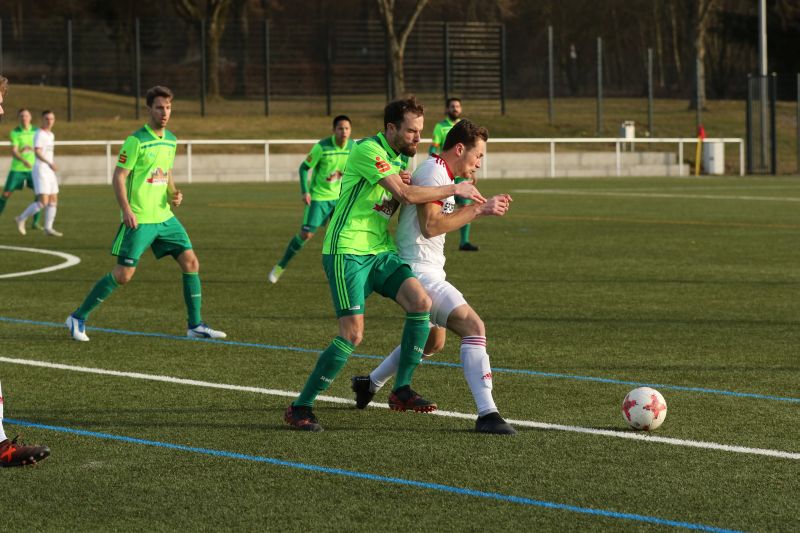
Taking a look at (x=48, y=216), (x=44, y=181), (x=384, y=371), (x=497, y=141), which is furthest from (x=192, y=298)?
(x=497, y=141)

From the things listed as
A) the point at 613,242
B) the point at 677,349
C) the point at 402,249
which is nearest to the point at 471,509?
the point at 402,249

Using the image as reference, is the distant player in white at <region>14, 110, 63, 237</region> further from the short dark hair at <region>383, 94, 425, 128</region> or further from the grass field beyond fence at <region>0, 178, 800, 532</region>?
the short dark hair at <region>383, 94, 425, 128</region>

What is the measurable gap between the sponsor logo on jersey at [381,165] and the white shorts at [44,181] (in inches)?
650

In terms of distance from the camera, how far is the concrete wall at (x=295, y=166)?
43375 mm

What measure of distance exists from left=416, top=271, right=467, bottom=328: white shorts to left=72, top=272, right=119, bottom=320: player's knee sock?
4355 millimetres

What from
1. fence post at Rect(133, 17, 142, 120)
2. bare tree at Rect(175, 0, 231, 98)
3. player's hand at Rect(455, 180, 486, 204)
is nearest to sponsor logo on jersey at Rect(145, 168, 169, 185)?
player's hand at Rect(455, 180, 486, 204)

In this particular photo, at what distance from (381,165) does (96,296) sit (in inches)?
181

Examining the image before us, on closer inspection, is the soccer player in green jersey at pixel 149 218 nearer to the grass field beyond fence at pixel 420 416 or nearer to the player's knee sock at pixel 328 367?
the grass field beyond fence at pixel 420 416

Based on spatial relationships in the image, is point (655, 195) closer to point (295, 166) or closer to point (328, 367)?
point (295, 166)

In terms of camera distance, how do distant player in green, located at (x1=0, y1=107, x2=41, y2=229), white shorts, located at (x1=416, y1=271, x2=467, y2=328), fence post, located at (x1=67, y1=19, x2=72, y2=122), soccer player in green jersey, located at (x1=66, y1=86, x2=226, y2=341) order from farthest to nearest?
fence post, located at (x1=67, y1=19, x2=72, y2=122) < distant player in green, located at (x1=0, y1=107, x2=41, y2=229) < soccer player in green jersey, located at (x1=66, y1=86, x2=226, y2=341) < white shorts, located at (x1=416, y1=271, x2=467, y2=328)

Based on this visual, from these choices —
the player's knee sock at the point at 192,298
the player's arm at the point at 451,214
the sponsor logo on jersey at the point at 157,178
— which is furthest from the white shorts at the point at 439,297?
the sponsor logo on jersey at the point at 157,178

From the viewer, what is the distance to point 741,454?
721cm

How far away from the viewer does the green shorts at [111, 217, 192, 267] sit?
1175 cm

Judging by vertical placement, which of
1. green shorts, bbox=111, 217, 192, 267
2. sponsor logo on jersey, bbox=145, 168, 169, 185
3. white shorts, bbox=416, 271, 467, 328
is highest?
sponsor logo on jersey, bbox=145, 168, 169, 185
